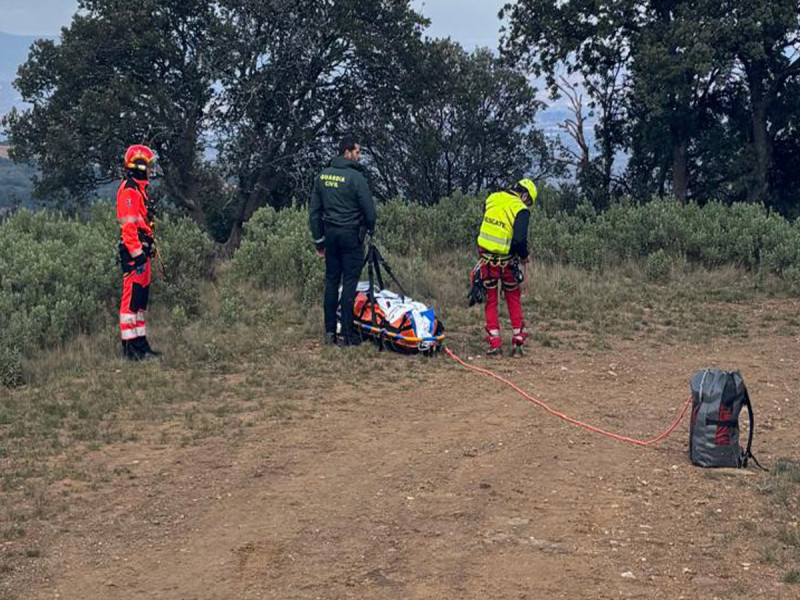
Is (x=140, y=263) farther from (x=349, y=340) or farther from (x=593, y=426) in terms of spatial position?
(x=593, y=426)

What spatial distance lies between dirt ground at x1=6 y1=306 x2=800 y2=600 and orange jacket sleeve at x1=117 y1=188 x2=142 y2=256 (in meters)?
2.38

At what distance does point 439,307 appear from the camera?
12.5m

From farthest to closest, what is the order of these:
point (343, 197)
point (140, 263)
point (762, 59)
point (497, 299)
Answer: point (762, 59) → point (497, 299) → point (343, 197) → point (140, 263)

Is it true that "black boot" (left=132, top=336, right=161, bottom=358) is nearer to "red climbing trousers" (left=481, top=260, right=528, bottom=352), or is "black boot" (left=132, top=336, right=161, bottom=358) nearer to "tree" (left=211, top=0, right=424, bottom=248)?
"red climbing trousers" (left=481, top=260, right=528, bottom=352)

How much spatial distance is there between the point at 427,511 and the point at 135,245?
4786 mm

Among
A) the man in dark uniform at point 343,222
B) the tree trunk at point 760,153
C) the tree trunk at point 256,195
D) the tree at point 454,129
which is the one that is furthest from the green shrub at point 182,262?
the tree at point 454,129

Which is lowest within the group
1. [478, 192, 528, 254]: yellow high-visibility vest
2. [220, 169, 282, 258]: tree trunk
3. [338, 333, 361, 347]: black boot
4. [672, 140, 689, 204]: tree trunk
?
[338, 333, 361, 347]: black boot

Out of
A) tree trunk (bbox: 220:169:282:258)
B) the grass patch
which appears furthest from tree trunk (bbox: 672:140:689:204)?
the grass patch

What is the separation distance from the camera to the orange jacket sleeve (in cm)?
951

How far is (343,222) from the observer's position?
33.0 ft

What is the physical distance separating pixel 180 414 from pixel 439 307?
16.4ft

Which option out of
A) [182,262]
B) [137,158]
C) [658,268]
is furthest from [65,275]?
[658,268]

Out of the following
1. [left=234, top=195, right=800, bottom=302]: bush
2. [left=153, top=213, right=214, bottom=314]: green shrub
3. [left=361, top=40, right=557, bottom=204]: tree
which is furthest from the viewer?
[left=361, top=40, right=557, bottom=204]: tree

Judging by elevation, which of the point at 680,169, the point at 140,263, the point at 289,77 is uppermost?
the point at 289,77
